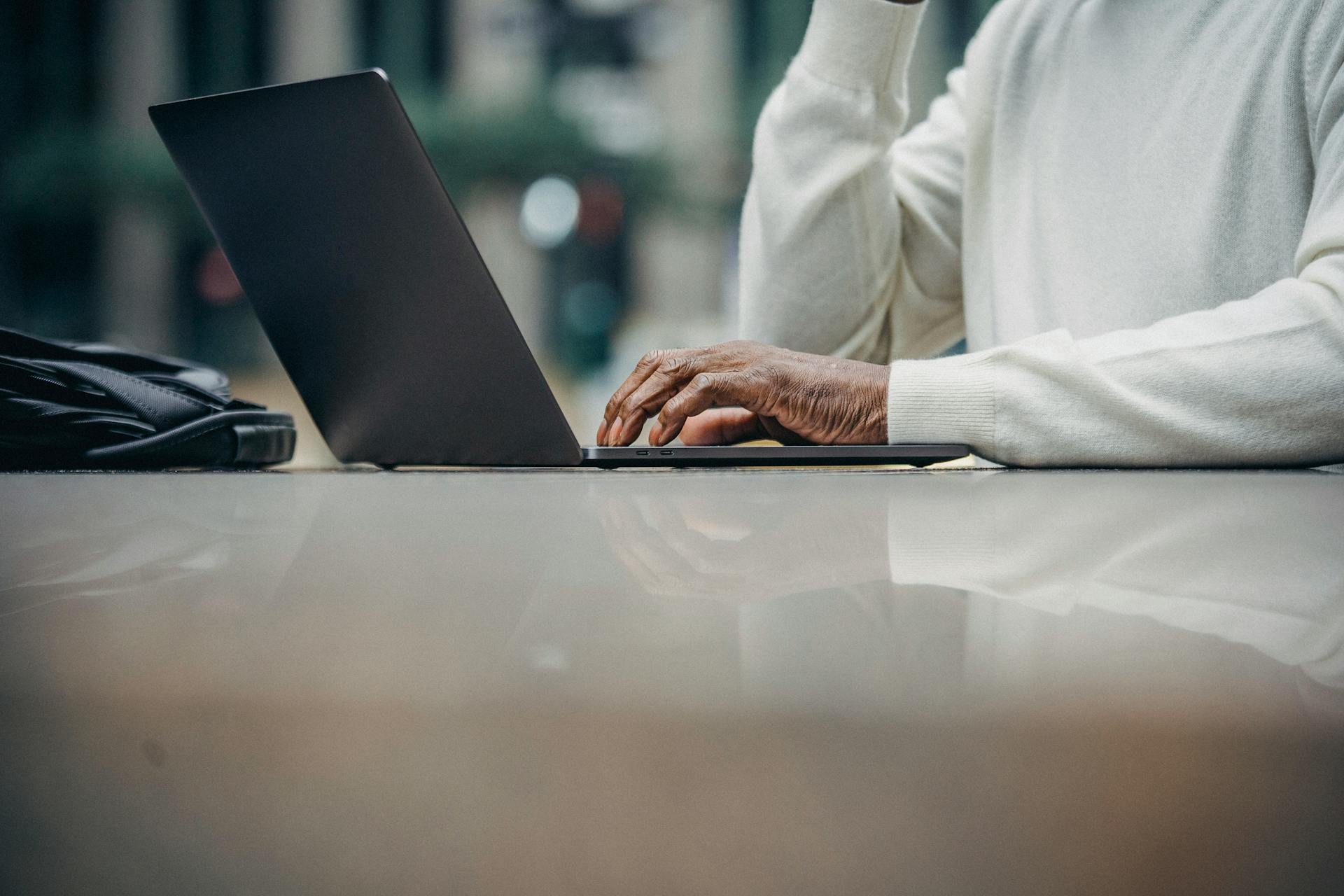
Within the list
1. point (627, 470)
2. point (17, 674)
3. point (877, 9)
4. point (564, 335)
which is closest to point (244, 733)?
point (17, 674)

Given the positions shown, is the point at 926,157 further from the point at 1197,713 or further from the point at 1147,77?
the point at 1197,713

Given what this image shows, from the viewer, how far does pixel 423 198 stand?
1.31ft

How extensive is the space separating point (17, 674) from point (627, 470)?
0.32m

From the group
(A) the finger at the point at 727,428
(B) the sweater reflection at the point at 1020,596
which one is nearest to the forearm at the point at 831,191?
(A) the finger at the point at 727,428

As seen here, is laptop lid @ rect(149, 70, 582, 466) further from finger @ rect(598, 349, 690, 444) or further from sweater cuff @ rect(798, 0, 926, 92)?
sweater cuff @ rect(798, 0, 926, 92)

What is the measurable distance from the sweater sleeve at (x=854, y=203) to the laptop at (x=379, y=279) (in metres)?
0.45

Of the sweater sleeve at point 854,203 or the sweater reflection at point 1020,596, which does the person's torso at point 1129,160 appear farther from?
the sweater reflection at point 1020,596

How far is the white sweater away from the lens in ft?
1.46

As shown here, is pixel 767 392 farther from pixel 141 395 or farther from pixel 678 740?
pixel 678 740

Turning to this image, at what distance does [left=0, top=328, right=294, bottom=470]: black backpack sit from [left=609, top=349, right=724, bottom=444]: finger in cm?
21

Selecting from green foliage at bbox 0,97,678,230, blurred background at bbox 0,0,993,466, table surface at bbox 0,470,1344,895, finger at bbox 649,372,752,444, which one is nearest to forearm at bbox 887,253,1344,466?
finger at bbox 649,372,752,444

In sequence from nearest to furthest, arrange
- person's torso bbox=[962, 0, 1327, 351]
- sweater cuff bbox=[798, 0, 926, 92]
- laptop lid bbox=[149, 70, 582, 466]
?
1. laptop lid bbox=[149, 70, 582, 466]
2. person's torso bbox=[962, 0, 1327, 351]
3. sweater cuff bbox=[798, 0, 926, 92]

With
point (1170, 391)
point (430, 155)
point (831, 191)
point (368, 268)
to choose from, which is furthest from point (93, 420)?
point (430, 155)

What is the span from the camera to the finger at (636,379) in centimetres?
53
